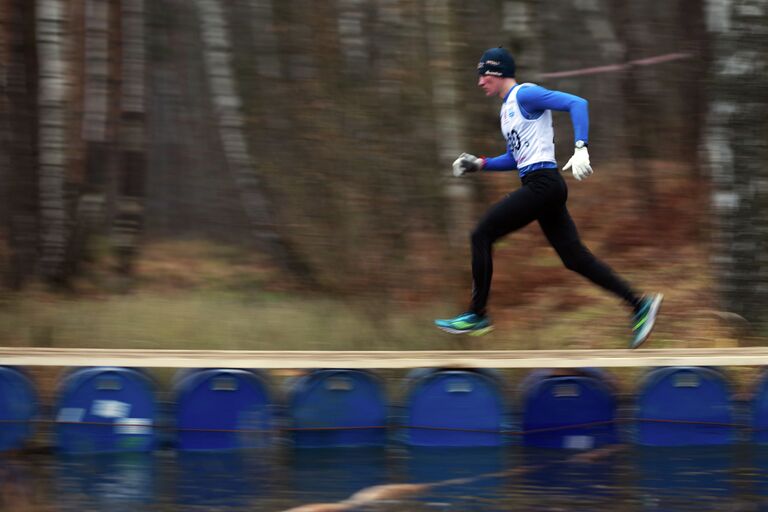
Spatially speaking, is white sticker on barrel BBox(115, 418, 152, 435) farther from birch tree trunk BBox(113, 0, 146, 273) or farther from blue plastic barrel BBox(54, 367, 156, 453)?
birch tree trunk BBox(113, 0, 146, 273)

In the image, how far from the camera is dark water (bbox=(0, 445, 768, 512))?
5742 millimetres

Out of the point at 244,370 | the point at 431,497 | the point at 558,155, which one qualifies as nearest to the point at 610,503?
the point at 431,497

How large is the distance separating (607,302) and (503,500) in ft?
15.8

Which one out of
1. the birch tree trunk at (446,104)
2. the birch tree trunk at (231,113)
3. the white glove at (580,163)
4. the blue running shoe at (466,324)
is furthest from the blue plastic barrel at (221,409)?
the birch tree trunk at (231,113)

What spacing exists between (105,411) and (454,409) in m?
2.14

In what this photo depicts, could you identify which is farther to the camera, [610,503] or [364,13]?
[364,13]

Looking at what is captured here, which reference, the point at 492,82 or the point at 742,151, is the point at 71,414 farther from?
the point at 742,151

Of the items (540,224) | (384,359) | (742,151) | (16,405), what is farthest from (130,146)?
(742,151)

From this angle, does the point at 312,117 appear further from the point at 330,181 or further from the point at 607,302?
the point at 607,302

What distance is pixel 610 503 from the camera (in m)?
5.71

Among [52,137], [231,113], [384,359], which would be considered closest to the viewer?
[384,359]

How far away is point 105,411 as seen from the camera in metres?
7.09

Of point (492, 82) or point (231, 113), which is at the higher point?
point (492, 82)

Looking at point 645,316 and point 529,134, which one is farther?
point 645,316
